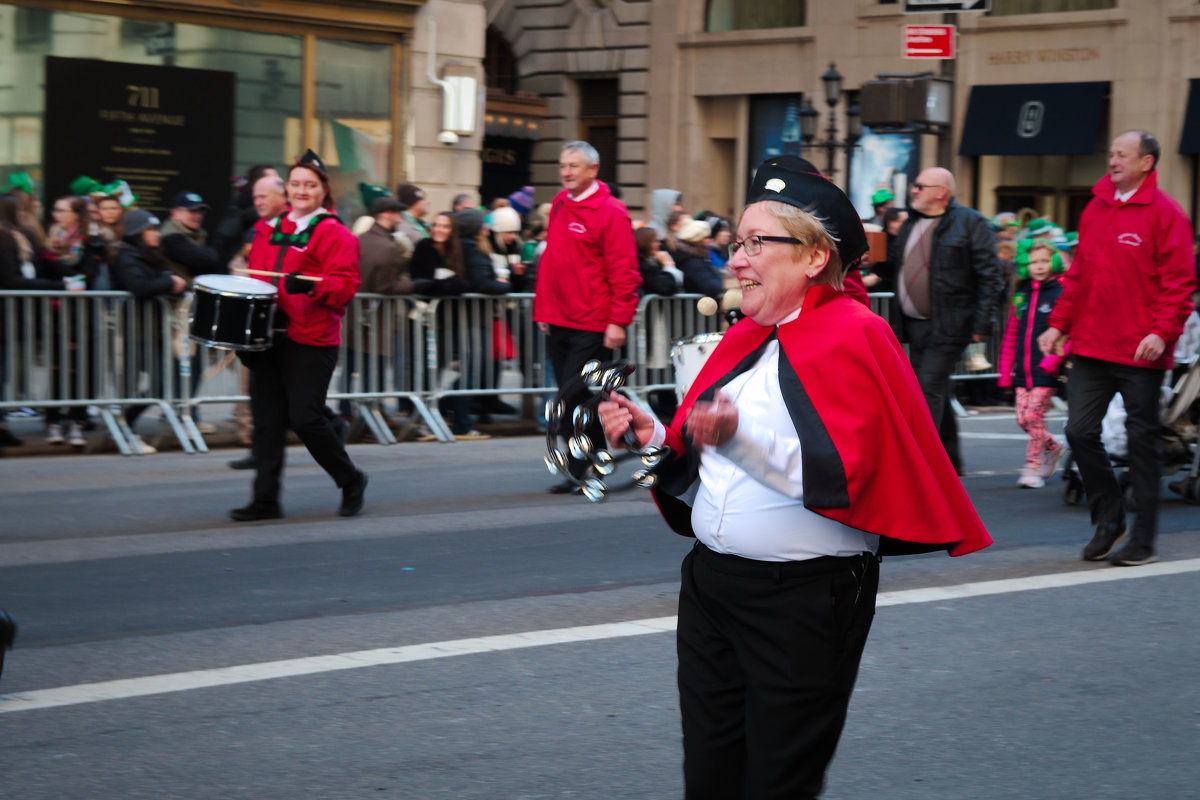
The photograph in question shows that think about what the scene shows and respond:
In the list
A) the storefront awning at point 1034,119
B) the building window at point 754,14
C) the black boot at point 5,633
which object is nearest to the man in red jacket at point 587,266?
the black boot at point 5,633

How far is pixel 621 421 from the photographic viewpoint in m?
3.10

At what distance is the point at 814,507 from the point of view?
3.07 m

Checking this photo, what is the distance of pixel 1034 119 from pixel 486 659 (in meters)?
23.6

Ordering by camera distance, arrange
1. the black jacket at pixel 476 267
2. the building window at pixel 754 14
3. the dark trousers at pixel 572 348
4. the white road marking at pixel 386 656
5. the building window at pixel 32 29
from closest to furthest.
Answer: the white road marking at pixel 386 656 < the dark trousers at pixel 572 348 < the black jacket at pixel 476 267 < the building window at pixel 32 29 < the building window at pixel 754 14

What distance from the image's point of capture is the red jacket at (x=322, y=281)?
830 cm

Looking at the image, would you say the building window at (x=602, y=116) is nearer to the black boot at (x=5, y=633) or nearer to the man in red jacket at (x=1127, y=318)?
the man in red jacket at (x=1127, y=318)

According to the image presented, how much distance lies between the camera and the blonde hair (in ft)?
10.3

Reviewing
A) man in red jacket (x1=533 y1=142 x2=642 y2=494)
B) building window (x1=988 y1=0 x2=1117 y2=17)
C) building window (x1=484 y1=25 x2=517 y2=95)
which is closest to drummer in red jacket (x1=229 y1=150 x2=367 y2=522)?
man in red jacket (x1=533 y1=142 x2=642 y2=494)

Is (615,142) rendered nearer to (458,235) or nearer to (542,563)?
(458,235)

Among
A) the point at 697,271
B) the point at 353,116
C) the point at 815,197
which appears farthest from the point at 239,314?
the point at 353,116

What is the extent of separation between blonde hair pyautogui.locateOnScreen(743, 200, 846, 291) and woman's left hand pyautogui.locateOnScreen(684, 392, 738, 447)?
1.12ft

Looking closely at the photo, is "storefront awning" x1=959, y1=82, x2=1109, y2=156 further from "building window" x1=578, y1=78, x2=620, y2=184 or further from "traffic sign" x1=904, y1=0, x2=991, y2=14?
"traffic sign" x1=904, y1=0, x2=991, y2=14

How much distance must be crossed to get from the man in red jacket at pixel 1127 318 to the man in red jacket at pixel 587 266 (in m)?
2.81

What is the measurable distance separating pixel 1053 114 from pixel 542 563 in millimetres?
21757
